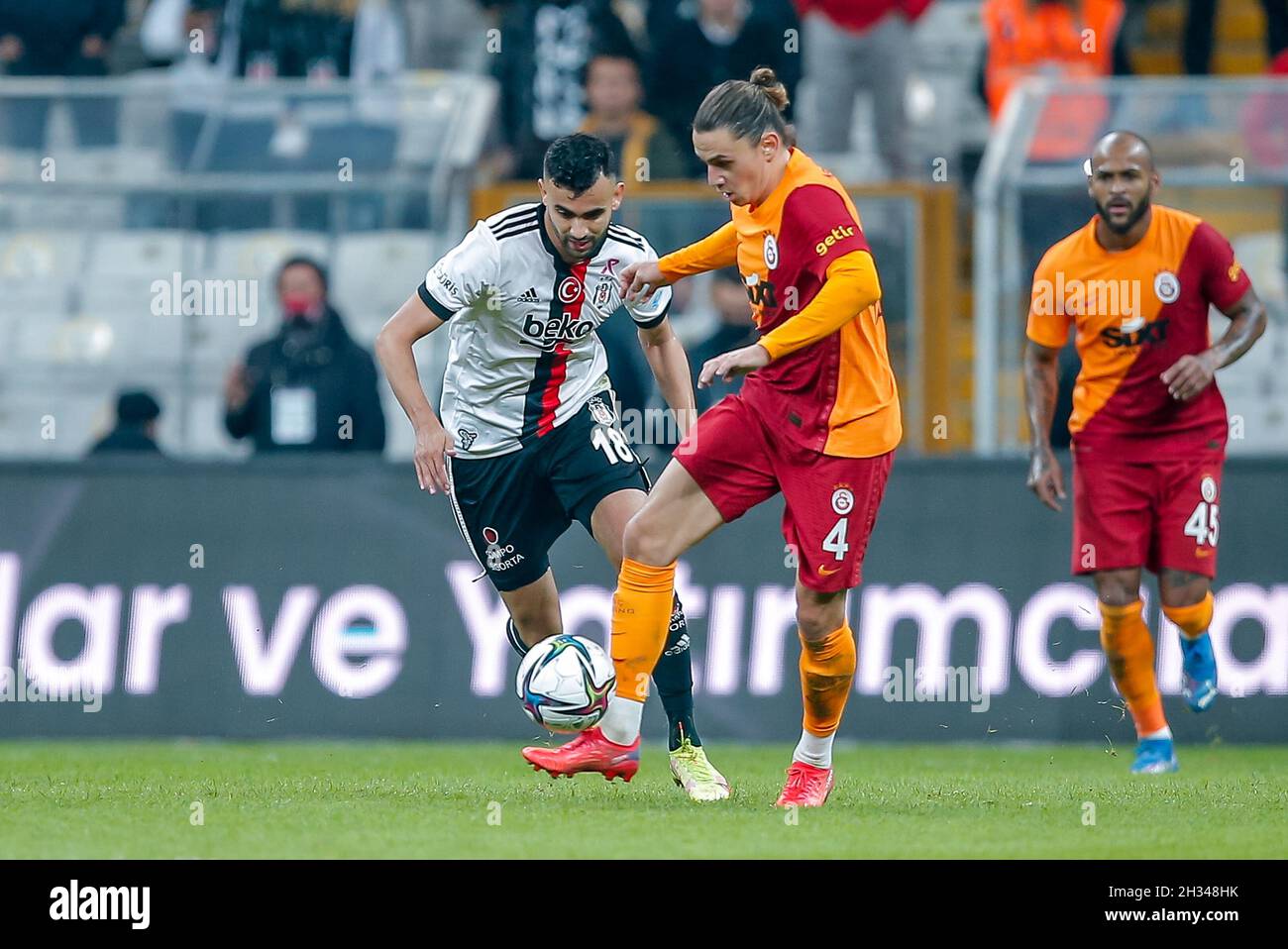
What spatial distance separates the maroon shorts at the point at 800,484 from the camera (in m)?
7.03

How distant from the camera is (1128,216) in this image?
8547 millimetres

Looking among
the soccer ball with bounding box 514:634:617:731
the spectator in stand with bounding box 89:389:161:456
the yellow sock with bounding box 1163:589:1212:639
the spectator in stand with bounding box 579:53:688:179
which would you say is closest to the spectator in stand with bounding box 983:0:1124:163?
the spectator in stand with bounding box 579:53:688:179

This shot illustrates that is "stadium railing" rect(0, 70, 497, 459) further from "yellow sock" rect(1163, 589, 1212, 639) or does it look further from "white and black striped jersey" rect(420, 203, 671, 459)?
"yellow sock" rect(1163, 589, 1212, 639)

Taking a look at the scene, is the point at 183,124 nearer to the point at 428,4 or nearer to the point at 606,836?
the point at 428,4

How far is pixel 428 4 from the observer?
14.2 m

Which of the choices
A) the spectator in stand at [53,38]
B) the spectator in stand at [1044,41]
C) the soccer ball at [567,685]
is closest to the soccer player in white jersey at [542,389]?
the soccer ball at [567,685]

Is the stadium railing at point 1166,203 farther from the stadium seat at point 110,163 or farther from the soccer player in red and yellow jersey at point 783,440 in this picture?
the stadium seat at point 110,163

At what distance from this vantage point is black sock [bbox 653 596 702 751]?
24.8 feet

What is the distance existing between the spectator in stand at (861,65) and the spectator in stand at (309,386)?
3.37 metres

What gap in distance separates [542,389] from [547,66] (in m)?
5.39

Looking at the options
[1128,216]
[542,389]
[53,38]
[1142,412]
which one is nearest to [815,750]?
[542,389]

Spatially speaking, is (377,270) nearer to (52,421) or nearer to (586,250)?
(52,421)

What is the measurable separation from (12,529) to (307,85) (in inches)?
122

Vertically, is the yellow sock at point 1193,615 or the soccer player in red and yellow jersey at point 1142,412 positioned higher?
the soccer player in red and yellow jersey at point 1142,412
